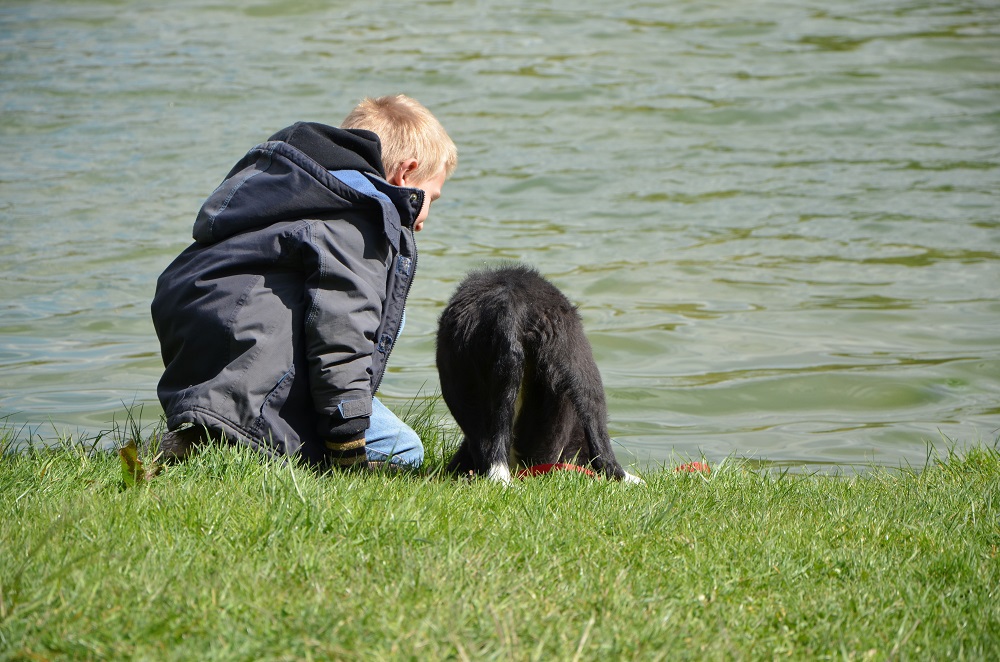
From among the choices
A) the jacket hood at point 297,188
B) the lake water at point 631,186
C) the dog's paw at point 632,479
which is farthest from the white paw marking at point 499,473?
the lake water at point 631,186

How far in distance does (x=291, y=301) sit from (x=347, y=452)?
63 cm

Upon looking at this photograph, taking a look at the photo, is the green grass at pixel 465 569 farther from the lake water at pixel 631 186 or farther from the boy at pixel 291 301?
the lake water at pixel 631 186

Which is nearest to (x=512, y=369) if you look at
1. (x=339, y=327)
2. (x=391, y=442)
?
(x=339, y=327)

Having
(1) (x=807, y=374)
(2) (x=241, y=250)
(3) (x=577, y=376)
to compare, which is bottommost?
(1) (x=807, y=374)

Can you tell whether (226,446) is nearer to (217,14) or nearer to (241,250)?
(241,250)

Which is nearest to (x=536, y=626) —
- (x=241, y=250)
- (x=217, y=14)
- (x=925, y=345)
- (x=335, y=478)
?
(x=335, y=478)

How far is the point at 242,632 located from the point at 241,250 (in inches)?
75.2

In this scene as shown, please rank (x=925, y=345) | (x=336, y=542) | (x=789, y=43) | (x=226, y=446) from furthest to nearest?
(x=789, y=43)
(x=925, y=345)
(x=226, y=446)
(x=336, y=542)

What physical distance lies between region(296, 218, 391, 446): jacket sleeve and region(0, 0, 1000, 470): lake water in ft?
6.61

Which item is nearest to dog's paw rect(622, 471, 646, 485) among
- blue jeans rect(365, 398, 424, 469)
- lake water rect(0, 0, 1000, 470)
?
blue jeans rect(365, 398, 424, 469)

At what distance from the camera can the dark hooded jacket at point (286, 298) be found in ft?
13.3

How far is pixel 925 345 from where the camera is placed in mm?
7832

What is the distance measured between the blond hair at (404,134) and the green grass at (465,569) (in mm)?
1476

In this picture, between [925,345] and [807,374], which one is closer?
[807,374]
